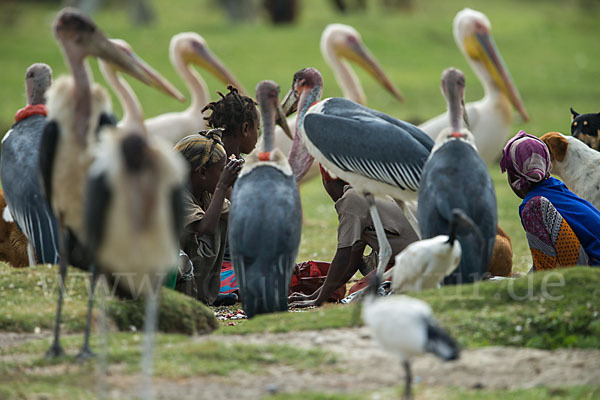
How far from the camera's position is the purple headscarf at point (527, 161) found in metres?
6.41

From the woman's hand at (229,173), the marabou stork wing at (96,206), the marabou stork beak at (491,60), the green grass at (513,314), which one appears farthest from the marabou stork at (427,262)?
the marabou stork beak at (491,60)

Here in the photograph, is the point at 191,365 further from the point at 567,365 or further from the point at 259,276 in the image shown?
the point at 567,365

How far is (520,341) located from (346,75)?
24.8 feet

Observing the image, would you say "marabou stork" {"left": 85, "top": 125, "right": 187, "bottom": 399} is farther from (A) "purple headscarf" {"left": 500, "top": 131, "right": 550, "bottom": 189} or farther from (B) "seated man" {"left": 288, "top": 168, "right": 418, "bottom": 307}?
(A) "purple headscarf" {"left": 500, "top": 131, "right": 550, "bottom": 189}

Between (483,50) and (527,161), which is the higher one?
(483,50)

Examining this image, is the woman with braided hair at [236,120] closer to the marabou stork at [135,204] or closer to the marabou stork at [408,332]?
the marabou stork at [135,204]

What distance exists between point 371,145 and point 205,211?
1.35m

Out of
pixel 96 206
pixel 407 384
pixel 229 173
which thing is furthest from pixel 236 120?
pixel 407 384

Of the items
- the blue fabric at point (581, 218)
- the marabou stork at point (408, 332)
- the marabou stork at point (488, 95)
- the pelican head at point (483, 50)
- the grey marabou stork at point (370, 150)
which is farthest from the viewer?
the pelican head at point (483, 50)

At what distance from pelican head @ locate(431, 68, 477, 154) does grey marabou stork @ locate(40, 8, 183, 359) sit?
2.22 metres

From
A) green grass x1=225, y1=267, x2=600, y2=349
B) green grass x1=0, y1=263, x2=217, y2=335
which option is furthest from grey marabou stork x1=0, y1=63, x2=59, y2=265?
green grass x1=225, y1=267, x2=600, y2=349

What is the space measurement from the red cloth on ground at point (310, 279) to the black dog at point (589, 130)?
2.37 metres

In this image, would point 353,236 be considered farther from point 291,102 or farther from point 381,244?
point 291,102

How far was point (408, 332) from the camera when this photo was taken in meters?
3.85
